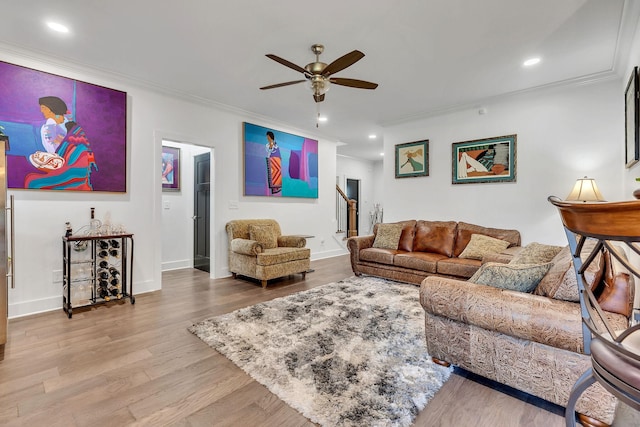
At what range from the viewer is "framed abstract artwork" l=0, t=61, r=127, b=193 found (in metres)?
2.96

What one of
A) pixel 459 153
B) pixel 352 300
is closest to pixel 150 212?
pixel 352 300

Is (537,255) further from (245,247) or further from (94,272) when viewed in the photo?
(94,272)

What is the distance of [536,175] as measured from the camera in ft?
13.5

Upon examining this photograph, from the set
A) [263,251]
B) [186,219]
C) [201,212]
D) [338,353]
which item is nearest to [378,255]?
[263,251]

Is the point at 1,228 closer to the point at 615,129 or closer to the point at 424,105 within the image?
the point at 424,105

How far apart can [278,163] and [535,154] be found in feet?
13.3

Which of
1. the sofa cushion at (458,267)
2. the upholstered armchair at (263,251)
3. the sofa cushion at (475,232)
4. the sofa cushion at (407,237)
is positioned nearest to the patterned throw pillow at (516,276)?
the sofa cushion at (458,267)

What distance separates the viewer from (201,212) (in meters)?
5.27

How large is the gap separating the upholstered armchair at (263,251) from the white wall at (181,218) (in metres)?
1.26

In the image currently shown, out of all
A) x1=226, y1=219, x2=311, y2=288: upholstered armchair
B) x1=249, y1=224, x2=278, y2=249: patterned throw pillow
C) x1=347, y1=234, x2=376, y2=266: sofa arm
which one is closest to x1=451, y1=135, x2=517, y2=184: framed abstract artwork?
x1=347, y1=234, x2=376, y2=266: sofa arm

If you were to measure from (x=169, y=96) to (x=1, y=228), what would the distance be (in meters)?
2.58

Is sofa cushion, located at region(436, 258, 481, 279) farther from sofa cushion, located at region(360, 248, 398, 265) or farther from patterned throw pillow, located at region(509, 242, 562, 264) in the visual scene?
patterned throw pillow, located at region(509, 242, 562, 264)

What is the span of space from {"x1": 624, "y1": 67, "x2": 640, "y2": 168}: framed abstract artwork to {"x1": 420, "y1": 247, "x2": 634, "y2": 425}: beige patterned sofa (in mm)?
1865

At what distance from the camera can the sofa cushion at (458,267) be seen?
3656mm
